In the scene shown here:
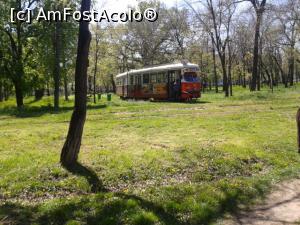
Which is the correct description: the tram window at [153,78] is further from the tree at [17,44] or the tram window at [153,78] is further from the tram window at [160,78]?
the tree at [17,44]

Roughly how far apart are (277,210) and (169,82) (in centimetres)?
2380

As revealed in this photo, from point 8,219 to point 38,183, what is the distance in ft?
5.15

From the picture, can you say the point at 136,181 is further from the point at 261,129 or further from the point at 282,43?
the point at 282,43

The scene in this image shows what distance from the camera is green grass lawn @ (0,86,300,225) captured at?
6633 mm

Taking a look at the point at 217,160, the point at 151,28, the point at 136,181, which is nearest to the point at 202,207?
the point at 136,181

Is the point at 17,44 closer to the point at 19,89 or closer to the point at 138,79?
the point at 19,89

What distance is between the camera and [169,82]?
30484mm

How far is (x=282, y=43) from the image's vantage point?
56062mm

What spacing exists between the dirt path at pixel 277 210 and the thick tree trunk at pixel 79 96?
12.2 feet

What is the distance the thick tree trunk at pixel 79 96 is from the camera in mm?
8219

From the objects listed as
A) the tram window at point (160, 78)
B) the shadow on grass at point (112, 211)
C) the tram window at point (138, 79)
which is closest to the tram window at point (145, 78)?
the tram window at point (138, 79)

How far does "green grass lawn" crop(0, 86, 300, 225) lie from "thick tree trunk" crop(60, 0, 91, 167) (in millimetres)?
350

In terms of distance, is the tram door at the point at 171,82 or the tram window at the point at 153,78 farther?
the tram window at the point at 153,78

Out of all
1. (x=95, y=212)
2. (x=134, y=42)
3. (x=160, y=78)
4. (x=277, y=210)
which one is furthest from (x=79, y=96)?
(x=134, y=42)
